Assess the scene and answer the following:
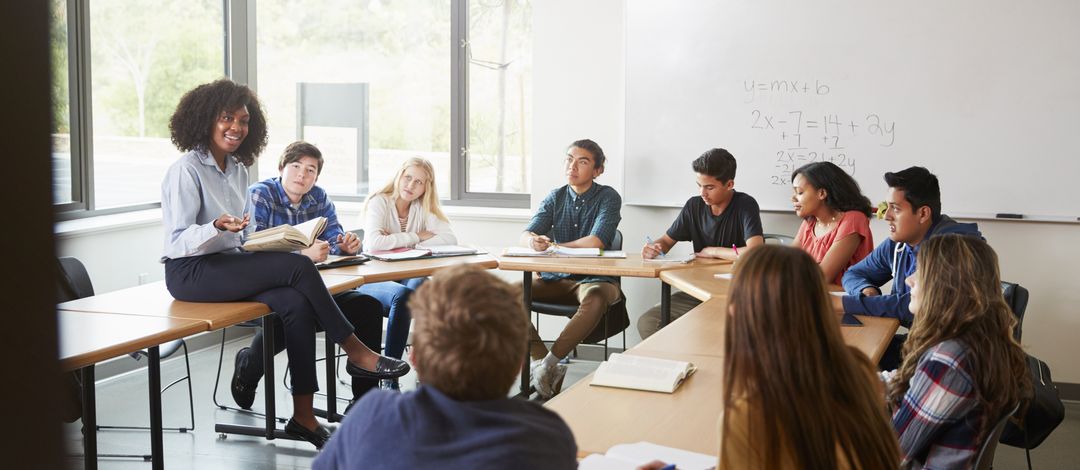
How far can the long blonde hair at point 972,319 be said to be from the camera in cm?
196

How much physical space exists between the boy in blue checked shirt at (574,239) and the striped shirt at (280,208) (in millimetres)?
985

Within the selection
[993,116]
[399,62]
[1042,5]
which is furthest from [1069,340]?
[399,62]

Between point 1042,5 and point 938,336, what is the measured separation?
2.91 m

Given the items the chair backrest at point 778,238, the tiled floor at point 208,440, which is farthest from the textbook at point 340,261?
the chair backrest at point 778,238

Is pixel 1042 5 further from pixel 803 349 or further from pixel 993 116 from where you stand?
pixel 803 349

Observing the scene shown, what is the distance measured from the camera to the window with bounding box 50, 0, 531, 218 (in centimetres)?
521

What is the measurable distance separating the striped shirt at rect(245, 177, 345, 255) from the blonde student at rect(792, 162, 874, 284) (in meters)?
2.12

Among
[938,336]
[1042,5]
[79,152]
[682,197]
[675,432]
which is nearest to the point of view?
[675,432]

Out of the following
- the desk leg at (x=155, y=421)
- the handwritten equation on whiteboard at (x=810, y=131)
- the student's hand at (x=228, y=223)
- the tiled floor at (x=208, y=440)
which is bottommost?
the tiled floor at (x=208, y=440)

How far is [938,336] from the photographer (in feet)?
6.64

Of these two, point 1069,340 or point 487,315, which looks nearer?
point 487,315

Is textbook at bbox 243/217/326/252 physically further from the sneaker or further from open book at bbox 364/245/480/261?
the sneaker

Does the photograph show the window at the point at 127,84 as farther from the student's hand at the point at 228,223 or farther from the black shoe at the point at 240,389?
the student's hand at the point at 228,223

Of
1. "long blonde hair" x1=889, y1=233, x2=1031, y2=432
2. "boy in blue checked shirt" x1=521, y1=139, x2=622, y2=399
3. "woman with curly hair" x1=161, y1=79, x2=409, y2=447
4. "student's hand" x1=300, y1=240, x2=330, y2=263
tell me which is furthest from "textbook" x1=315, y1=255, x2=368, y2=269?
"long blonde hair" x1=889, y1=233, x2=1031, y2=432
